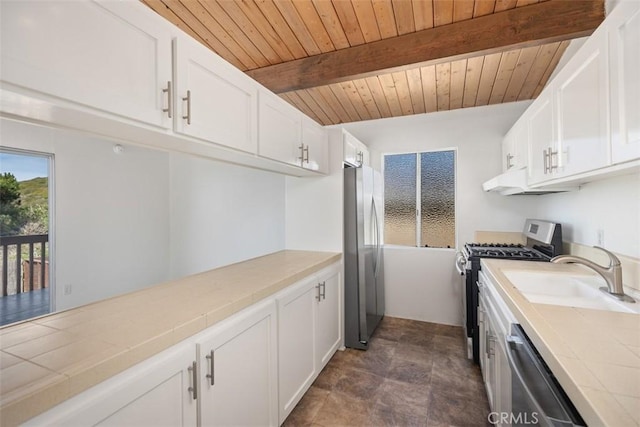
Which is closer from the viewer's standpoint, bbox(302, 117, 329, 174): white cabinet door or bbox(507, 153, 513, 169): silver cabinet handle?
bbox(302, 117, 329, 174): white cabinet door

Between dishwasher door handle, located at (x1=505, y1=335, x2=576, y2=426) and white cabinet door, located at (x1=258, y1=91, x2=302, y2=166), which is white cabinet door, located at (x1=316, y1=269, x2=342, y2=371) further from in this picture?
dishwasher door handle, located at (x1=505, y1=335, x2=576, y2=426)

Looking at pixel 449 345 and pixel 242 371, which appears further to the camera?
pixel 449 345

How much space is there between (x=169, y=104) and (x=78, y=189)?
3.69 meters

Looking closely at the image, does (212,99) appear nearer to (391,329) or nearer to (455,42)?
(455,42)

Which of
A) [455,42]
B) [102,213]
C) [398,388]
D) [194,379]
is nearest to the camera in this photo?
[194,379]

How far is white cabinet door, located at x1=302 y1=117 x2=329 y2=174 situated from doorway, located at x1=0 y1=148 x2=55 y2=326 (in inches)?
139

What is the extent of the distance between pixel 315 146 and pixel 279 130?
592mm

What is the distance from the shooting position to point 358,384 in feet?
7.23

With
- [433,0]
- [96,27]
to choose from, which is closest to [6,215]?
[96,27]

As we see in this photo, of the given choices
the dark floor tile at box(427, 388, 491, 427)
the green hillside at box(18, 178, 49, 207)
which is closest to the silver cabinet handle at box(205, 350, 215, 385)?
the dark floor tile at box(427, 388, 491, 427)

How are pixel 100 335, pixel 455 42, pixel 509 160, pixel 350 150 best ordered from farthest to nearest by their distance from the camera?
pixel 350 150
pixel 509 160
pixel 455 42
pixel 100 335

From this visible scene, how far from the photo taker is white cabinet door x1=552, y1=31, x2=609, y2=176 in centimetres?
117

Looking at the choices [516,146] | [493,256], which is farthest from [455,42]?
[493,256]

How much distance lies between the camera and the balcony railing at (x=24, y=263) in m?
3.45
